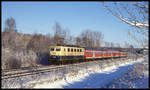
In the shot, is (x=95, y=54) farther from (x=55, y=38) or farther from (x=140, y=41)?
(x=140, y=41)

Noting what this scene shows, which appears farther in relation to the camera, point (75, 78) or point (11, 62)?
point (11, 62)

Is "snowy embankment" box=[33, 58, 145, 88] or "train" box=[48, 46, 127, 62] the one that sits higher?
"train" box=[48, 46, 127, 62]

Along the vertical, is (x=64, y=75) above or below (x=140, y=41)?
below

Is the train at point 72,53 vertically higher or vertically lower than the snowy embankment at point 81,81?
higher

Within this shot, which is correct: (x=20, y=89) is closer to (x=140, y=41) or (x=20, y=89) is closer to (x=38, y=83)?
(x=38, y=83)

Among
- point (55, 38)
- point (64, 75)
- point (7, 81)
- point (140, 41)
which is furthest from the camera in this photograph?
point (55, 38)

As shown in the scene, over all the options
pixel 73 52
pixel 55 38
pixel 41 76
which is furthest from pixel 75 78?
pixel 55 38

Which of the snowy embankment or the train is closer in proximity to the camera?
the snowy embankment

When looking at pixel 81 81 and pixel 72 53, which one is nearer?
pixel 81 81

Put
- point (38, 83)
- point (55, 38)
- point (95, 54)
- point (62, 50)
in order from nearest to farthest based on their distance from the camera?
1. point (38, 83)
2. point (62, 50)
3. point (95, 54)
4. point (55, 38)

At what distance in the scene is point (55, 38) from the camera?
39.2 m

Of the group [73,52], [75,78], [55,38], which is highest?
[55,38]

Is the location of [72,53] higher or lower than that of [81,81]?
higher

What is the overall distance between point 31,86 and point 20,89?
1101mm
